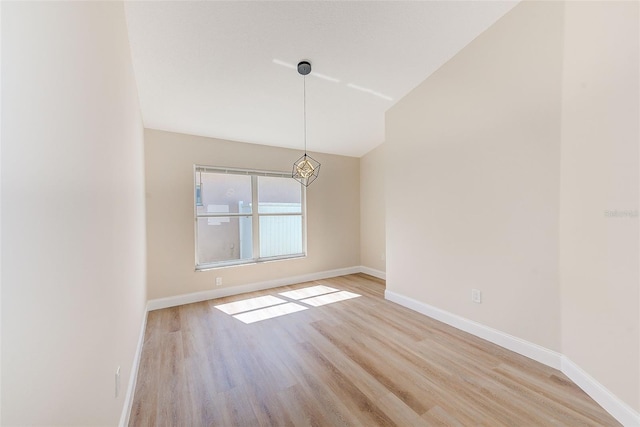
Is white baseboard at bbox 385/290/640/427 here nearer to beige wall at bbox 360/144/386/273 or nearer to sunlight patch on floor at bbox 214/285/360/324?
sunlight patch on floor at bbox 214/285/360/324

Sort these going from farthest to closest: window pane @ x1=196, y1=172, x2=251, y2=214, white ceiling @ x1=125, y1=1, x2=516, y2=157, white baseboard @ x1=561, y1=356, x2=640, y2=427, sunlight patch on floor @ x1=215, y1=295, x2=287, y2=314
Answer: window pane @ x1=196, y1=172, x2=251, y2=214, sunlight patch on floor @ x1=215, y1=295, x2=287, y2=314, white ceiling @ x1=125, y1=1, x2=516, y2=157, white baseboard @ x1=561, y1=356, x2=640, y2=427

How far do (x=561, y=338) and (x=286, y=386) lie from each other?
7.31 ft

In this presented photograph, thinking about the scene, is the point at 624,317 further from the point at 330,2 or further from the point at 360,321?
the point at 330,2

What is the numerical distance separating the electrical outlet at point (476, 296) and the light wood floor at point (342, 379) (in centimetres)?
39

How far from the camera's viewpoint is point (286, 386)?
1.88m

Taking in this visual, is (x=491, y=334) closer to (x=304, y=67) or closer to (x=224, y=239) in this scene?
(x=304, y=67)

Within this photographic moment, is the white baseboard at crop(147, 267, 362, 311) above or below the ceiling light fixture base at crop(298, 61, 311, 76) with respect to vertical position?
below

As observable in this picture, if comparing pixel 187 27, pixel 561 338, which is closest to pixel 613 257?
pixel 561 338

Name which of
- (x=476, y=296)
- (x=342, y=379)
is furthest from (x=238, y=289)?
(x=476, y=296)

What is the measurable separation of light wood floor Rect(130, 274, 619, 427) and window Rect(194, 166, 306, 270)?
4.16ft

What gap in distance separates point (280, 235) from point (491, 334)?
3.27m

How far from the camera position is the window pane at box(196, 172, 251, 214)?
3.78m

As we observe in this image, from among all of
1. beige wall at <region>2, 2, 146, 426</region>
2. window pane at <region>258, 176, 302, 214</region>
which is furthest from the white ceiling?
window pane at <region>258, 176, 302, 214</region>

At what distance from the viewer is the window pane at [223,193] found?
3.78 m
